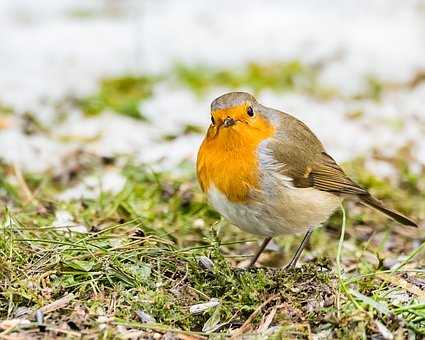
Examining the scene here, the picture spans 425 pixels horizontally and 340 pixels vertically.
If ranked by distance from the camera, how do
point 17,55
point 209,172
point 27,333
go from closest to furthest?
1. point 27,333
2. point 209,172
3. point 17,55

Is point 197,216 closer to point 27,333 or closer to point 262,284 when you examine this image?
point 262,284

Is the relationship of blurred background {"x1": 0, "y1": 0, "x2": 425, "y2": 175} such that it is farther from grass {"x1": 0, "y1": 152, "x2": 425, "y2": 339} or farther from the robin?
grass {"x1": 0, "y1": 152, "x2": 425, "y2": 339}

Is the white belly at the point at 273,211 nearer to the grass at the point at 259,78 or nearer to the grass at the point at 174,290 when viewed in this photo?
the grass at the point at 174,290

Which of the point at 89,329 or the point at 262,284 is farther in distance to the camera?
the point at 262,284

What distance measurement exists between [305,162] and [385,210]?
2.08 ft

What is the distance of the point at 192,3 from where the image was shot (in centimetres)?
924

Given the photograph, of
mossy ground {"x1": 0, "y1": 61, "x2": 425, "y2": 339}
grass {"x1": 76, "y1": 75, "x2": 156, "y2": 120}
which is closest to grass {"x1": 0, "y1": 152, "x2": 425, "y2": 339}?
mossy ground {"x1": 0, "y1": 61, "x2": 425, "y2": 339}

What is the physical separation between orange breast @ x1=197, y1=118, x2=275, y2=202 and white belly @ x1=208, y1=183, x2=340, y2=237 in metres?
0.05

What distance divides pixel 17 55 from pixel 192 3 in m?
2.26

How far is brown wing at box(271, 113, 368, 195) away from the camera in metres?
4.10

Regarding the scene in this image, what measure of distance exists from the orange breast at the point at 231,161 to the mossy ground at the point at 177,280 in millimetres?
222

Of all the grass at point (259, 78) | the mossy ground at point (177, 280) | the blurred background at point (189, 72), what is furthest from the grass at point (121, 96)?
the mossy ground at point (177, 280)

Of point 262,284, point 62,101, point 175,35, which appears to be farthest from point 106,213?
point 175,35

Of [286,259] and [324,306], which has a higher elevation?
[324,306]
